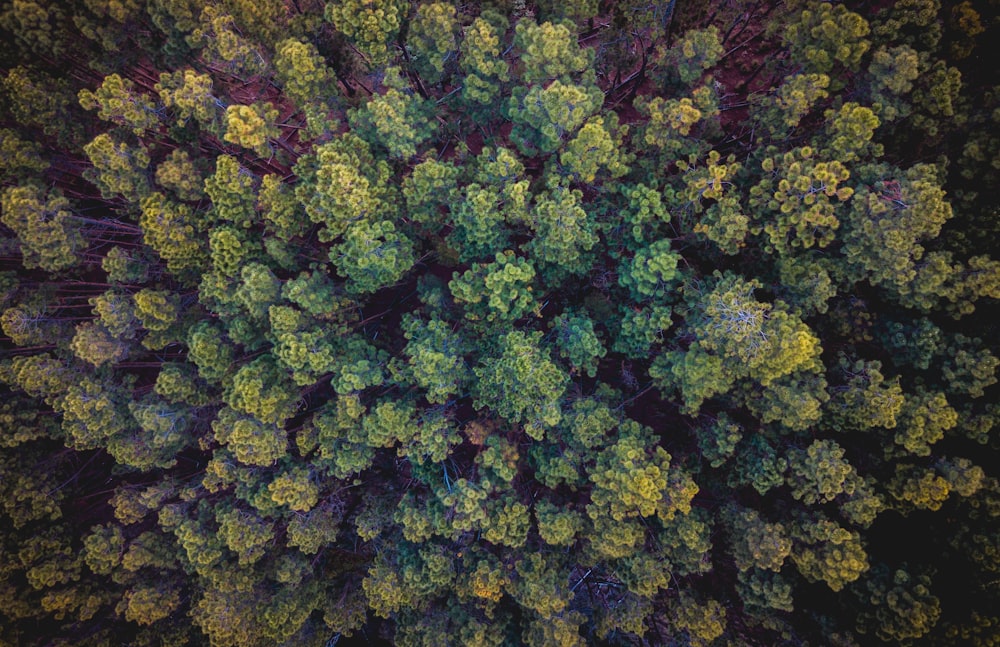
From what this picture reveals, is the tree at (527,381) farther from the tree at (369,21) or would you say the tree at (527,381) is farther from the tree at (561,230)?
the tree at (369,21)

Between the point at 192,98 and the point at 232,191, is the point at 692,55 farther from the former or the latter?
the point at 192,98

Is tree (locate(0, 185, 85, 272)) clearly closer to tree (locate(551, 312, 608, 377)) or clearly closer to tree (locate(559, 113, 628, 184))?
tree (locate(559, 113, 628, 184))

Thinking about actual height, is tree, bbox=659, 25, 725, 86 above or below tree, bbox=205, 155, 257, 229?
above

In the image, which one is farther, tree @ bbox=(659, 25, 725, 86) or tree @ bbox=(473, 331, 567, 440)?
tree @ bbox=(473, 331, 567, 440)

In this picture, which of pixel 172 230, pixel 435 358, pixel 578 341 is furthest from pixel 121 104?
pixel 578 341

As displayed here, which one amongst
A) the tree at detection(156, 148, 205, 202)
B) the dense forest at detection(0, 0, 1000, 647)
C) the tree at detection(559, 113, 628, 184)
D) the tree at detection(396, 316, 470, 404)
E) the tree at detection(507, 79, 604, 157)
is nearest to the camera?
the tree at detection(507, 79, 604, 157)

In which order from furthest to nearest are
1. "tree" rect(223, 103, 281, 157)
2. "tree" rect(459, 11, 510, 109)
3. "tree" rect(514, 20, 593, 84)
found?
"tree" rect(459, 11, 510, 109) → "tree" rect(514, 20, 593, 84) → "tree" rect(223, 103, 281, 157)

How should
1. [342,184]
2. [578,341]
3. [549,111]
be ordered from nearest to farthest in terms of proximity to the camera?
[342,184] < [549,111] < [578,341]

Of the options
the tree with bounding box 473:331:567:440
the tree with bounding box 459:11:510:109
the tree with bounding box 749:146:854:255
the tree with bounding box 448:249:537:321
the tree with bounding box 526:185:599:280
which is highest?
the tree with bounding box 459:11:510:109

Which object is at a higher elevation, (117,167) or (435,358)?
(117,167)

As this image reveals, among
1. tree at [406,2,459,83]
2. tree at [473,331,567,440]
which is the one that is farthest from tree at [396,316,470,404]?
tree at [406,2,459,83]
